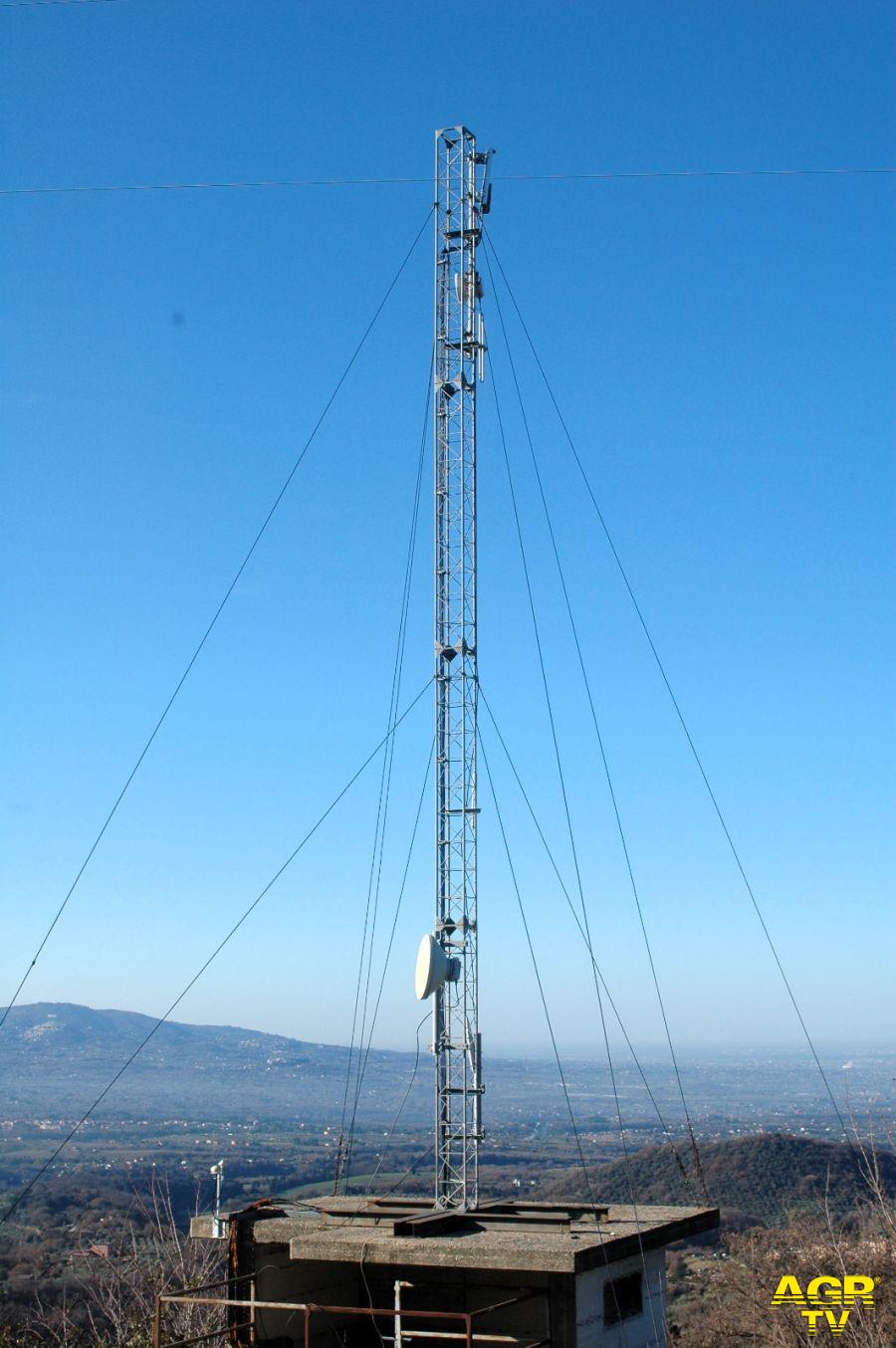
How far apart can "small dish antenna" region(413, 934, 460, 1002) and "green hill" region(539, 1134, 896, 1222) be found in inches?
1645

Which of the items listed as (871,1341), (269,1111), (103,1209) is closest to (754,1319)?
(871,1341)

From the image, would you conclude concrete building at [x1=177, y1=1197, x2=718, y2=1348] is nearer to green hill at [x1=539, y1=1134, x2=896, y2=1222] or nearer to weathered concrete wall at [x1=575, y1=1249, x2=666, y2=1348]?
weathered concrete wall at [x1=575, y1=1249, x2=666, y2=1348]

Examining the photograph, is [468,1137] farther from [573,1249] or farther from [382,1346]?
[573,1249]

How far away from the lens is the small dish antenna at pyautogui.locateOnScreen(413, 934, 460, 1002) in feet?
73.2

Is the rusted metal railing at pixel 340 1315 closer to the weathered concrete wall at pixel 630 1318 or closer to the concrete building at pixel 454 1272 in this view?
the concrete building at pixel 454 1272

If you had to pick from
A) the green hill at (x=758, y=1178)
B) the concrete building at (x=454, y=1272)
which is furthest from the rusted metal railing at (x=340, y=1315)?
the green hill at (x=758, y=1178)

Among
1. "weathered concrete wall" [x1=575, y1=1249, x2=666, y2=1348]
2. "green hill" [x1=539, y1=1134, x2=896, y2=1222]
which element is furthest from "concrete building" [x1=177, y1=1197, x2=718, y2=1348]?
"green hill" [x1=539, y1=1134, x2=896, y2=1222]

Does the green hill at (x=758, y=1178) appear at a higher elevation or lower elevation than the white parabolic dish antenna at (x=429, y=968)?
lower

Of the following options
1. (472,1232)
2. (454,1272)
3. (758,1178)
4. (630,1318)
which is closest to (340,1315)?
(454,1272)

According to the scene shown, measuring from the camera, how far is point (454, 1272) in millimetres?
→ 19031

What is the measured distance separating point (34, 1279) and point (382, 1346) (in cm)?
4288

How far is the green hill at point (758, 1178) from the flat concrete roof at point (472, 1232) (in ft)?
139

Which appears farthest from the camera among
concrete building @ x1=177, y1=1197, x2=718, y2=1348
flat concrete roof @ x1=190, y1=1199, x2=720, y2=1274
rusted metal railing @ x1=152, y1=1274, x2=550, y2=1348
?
concrete building @ x1=177, y1=1197, x2=718, y2=1348

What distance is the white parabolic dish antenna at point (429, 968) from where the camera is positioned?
22312 mm
